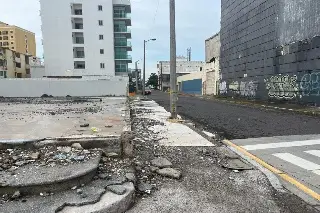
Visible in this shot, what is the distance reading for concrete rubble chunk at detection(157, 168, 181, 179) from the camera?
5.20 metres

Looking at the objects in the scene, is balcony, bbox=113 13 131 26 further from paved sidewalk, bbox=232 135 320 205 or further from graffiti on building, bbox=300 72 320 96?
paved sidewalk, bbox=232 135 320 205

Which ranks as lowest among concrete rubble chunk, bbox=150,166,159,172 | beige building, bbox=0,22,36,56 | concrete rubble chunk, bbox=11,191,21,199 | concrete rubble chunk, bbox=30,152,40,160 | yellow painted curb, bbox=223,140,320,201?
yellow painted curb, bbox=223,140,320,201

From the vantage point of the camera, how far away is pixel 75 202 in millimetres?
3770

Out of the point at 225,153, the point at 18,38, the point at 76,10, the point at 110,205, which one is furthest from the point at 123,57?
the point at 18,38

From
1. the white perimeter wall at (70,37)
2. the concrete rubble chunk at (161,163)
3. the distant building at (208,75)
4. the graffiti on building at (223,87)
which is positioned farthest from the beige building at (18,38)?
the concrete rubble chunk at (161,163)

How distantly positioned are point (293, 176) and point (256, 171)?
66cm

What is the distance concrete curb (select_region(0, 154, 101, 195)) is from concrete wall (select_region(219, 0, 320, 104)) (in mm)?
20051

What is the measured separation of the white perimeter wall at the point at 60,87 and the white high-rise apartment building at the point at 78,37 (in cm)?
1665

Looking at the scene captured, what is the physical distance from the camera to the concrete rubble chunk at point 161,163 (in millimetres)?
5746

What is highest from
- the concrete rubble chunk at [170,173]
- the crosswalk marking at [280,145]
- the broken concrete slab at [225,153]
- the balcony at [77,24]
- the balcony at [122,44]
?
the balcony at [77,24]

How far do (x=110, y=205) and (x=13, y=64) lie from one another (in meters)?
68.7

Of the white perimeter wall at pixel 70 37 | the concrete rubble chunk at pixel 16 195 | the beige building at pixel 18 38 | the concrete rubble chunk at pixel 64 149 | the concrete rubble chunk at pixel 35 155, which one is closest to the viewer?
the concrete rubble chunk at pixel 16 195

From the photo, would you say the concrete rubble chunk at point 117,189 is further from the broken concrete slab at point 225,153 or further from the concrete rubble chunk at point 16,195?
the broken concrete slab at point 225,153

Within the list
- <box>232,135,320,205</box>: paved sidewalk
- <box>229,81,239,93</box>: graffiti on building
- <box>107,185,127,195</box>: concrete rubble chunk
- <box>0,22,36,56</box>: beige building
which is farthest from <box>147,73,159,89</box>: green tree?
<box>107,185,127,195</box>: concrete rubble chunk
